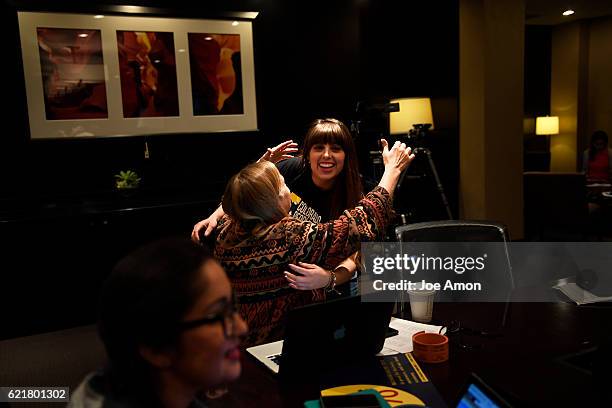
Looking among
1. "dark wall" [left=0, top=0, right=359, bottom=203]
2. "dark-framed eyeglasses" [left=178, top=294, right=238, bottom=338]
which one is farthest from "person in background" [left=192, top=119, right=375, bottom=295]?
"dark wall" [left=0, top=0, right=359, bottom=203]

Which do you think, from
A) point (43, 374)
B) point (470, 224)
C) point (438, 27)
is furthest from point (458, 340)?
point (438, 27)

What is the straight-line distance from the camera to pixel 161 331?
0.83 meters

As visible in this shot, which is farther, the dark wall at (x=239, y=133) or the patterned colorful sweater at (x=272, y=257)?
the dark wall at (x=239, y=133)

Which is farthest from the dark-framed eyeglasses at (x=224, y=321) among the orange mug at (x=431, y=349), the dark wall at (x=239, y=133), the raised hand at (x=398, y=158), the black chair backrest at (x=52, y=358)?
the dark wall at (x=239, y=133)

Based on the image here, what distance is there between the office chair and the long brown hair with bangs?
0.29 metres

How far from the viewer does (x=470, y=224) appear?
2373mm

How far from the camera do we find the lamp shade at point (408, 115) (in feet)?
17.7

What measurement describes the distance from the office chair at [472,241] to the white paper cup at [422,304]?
19.2 inches

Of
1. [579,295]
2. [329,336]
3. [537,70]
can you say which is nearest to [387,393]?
[329,336]

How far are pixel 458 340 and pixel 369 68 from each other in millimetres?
3970

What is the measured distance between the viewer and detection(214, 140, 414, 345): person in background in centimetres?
175

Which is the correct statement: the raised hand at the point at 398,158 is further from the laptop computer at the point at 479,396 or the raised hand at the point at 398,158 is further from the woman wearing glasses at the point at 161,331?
the woman wearing glasses at the point at 161,331

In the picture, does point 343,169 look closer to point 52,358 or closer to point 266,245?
point 266,245

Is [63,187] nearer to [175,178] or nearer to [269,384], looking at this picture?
[175,178]
